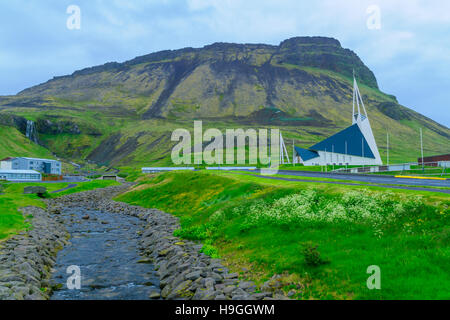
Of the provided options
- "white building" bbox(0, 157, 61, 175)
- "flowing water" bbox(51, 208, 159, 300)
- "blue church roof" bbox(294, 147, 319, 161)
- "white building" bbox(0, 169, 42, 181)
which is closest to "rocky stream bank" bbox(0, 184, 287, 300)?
"flowing water" bbox(51, 208, 159, 300)

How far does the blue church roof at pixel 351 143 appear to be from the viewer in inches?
4631

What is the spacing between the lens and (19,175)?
4742 inches

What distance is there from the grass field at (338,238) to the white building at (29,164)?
508ft

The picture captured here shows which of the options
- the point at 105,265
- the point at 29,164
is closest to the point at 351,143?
the point at 105,265

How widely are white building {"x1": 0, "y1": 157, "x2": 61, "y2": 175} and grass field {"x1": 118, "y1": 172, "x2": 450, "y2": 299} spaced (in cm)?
15480

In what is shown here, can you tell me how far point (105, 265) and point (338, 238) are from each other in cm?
1653

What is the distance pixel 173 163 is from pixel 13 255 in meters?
167

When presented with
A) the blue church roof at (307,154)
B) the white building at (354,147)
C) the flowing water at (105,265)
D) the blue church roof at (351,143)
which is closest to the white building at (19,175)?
the flowing water at (105,265)

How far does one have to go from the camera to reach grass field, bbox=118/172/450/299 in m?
12.5

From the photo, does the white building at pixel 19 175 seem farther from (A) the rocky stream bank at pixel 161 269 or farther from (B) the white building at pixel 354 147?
(B) the white building at pixel 354 147
